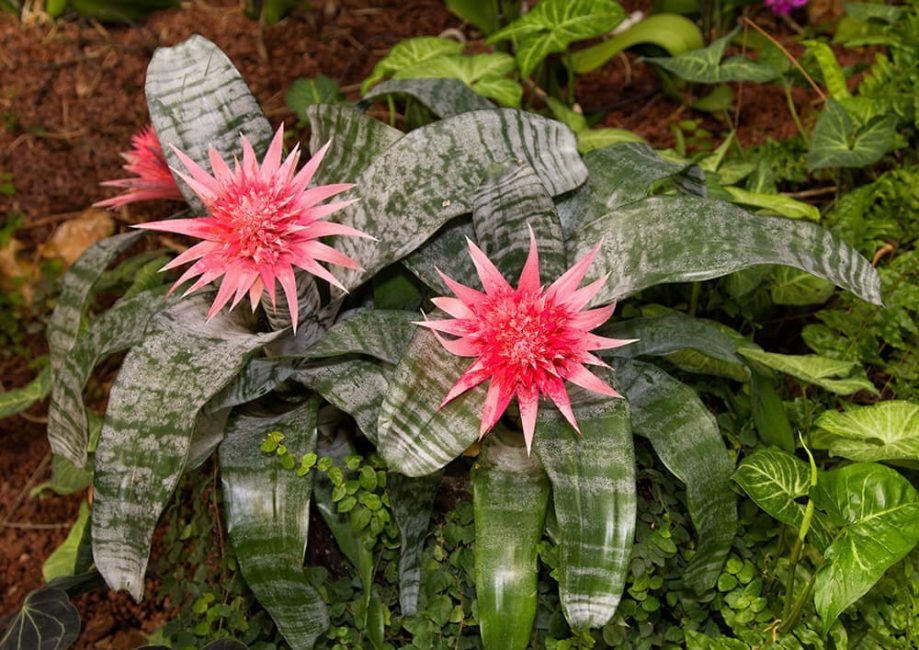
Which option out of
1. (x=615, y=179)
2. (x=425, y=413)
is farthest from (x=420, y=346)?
(x=615, y=179)

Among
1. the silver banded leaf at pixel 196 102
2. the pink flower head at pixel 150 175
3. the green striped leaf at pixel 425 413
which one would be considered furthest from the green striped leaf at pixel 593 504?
the pink flower head at pixel 150 175

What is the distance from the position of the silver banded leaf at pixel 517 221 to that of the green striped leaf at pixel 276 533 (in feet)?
1.26

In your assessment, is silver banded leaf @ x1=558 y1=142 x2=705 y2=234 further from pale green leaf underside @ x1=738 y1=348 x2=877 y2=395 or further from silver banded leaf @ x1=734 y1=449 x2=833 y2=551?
silver banded leaf @ x1=734 y1=449 x2=833 y2=551

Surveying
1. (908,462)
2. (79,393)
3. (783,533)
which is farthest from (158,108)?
(908,462)

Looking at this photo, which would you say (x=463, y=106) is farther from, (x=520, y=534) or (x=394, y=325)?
(x=520, y=534)

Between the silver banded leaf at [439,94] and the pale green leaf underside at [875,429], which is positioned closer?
the pale green leaf underside at [875,429]

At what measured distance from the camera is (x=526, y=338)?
103 centimetres

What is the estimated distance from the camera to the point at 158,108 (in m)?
1.35

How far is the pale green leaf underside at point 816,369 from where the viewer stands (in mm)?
1264

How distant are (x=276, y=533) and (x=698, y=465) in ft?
1.94

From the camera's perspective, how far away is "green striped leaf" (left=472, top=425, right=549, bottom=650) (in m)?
1.12

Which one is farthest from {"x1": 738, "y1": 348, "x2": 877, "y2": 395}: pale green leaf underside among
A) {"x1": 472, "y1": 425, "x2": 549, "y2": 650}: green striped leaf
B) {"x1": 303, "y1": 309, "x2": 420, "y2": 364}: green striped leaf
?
{"x1": 303, "y1": 309, "x2": 420, "y2": 364}: green striped leaf

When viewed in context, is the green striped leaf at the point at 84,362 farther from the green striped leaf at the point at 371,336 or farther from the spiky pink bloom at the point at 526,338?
the spiky pink bloom at the point at 526,338

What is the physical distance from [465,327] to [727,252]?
359mm
